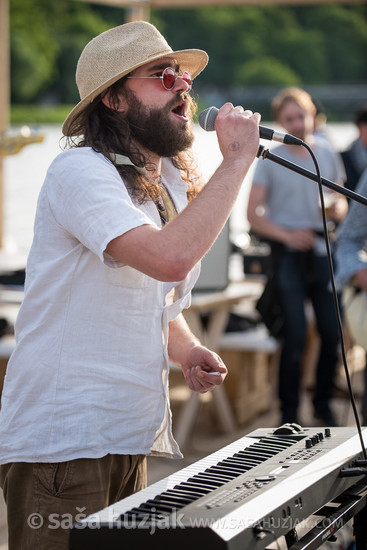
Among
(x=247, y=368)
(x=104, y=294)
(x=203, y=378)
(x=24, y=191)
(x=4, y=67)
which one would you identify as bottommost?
(x=247, y=368)

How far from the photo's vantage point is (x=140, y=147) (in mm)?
2027

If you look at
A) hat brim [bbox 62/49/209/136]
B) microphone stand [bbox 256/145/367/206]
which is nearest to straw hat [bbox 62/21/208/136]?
hat brim [bbox 62/49/209/136]

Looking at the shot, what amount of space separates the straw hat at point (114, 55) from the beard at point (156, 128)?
80 mm

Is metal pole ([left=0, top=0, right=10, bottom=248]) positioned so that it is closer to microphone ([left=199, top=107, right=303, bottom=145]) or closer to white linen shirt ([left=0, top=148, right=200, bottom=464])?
microphone ([left=199, top=107, right=303, bottom=145])

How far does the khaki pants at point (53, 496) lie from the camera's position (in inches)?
72.4

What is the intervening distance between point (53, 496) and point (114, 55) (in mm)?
1021

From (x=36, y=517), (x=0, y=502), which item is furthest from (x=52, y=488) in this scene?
(x=0, y=502)

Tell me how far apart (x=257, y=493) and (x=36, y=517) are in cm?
58

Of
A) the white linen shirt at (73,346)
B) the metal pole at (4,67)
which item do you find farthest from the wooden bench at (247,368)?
the white linen shirt at (73,346)

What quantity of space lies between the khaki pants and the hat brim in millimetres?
814

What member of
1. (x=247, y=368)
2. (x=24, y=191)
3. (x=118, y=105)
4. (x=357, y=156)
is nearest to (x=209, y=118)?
(x=118, y=105)

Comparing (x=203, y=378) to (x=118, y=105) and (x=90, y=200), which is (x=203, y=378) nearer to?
(x=90, y=200)

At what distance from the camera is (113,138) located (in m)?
1.98

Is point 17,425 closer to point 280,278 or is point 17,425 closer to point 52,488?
point 52,488
